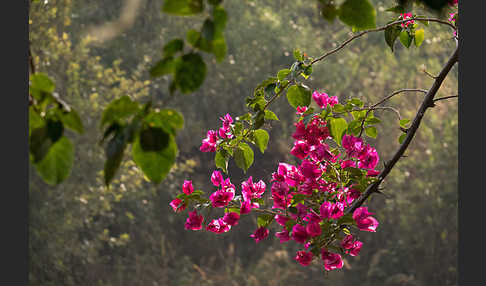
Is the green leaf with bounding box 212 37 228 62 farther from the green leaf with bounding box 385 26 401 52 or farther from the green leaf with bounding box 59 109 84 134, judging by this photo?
the green leaf with bounding box 385 26 401 52

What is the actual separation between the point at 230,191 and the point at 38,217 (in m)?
2.73

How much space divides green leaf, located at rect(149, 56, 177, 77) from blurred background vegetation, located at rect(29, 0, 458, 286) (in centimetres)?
276

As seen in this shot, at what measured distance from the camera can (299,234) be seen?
0.60m

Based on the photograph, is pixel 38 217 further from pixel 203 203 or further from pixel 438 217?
pixel 203 203

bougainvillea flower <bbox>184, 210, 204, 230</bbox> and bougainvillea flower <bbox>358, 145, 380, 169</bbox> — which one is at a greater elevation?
bougainvillea flower <bbox>358, 145, 380, 169</bbox>

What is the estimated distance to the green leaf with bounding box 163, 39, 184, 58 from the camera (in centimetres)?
34

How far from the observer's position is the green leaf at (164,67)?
331mm

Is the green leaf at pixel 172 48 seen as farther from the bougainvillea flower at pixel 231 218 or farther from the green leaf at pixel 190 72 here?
the bougainvillea flower at pixel 231 218

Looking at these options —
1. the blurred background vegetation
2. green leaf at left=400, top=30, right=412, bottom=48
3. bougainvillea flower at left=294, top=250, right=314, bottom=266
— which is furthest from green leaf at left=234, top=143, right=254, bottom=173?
the blurred background vegetation

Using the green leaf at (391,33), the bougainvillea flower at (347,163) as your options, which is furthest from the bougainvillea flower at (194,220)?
the green leaf at (391,33)

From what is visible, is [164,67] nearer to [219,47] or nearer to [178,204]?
[219,47]

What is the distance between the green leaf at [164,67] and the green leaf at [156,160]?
39mm

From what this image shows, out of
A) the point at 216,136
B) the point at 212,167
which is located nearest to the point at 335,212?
the point at 216,136

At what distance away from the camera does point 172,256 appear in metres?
3.76
